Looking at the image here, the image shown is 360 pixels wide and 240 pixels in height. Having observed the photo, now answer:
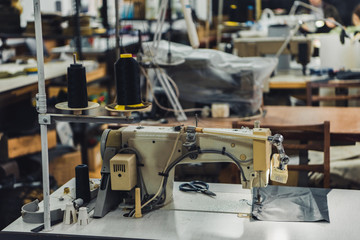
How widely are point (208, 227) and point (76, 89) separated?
24.6 inches

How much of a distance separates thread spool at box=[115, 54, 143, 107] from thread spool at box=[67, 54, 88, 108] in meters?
0.12

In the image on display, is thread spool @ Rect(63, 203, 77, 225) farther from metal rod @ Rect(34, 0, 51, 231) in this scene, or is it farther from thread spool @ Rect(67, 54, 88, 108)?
thread spool @ Rect(67, 54, 88, 108)

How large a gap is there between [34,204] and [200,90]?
143 cm

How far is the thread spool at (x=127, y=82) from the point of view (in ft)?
5.76

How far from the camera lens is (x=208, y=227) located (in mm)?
1759

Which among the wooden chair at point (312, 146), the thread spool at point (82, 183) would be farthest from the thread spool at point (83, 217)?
the wooden chair at point (312, 146)

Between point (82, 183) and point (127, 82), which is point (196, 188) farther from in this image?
point (127, 82)

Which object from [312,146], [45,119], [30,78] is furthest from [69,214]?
[30,78]

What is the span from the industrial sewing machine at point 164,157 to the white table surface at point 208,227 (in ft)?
0.25

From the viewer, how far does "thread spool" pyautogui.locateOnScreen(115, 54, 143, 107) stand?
5.76 feet

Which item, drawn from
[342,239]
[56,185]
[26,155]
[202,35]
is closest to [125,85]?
[342,239]

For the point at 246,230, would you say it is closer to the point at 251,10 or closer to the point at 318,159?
the point at 318,159

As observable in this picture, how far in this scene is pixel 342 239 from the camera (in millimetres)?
1646

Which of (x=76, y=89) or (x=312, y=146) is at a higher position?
(x=76, y=89)
